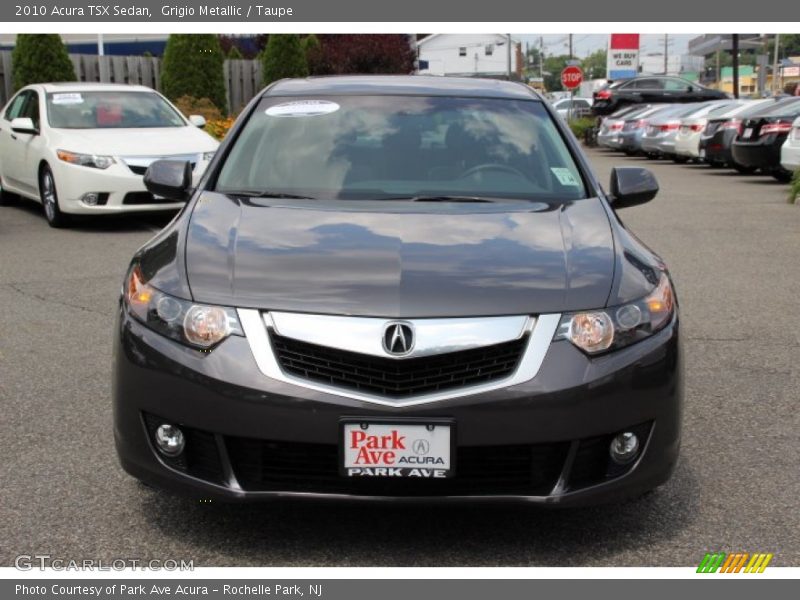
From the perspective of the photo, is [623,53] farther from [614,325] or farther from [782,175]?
[614,325]

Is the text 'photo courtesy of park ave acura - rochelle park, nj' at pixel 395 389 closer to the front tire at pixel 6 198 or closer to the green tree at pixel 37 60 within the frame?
the front tire at pixel 6 198

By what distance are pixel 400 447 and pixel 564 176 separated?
1849mm

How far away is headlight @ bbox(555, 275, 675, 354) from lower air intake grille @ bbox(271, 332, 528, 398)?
0.19 m

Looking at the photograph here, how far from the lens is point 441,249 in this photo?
4070mm

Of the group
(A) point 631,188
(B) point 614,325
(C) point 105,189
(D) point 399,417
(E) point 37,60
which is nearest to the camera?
(D) point 399,417

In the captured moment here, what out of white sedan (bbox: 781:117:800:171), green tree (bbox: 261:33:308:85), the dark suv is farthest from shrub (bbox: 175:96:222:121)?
the dark suv

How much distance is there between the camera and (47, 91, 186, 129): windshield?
13.2 meters

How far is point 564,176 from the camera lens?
5.02 m

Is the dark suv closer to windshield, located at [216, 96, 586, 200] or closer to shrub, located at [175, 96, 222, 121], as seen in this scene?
shrub, located at [175, 96, 222, 121]

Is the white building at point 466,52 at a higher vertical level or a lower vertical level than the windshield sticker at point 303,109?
lower

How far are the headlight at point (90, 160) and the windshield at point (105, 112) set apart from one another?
0.86 m

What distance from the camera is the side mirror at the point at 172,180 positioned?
207 inches

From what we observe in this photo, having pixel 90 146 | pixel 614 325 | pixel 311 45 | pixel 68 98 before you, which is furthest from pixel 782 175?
pixel 614 325

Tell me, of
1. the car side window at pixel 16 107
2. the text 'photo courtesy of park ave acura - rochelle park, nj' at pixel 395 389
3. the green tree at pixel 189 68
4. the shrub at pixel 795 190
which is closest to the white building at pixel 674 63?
the green tree at pixel 189 68
